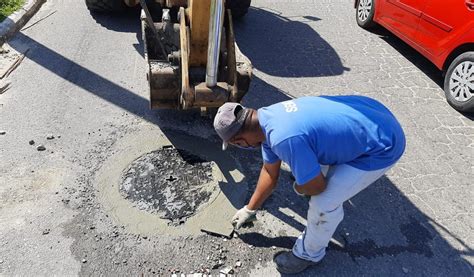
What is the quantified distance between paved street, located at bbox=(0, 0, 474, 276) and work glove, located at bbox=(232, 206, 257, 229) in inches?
4.8

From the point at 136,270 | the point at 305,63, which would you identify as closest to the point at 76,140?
the point at 136,270

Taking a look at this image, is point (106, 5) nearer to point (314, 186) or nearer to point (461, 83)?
point (314, 186)

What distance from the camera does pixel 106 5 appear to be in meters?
6.47

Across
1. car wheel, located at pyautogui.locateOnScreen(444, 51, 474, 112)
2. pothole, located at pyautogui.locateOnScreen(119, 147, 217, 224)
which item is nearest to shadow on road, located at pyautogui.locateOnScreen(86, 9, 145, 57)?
pothole, located at pyautogui.locateOnScreen(119, 147, 217, 224)

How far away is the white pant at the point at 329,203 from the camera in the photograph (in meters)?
2.56

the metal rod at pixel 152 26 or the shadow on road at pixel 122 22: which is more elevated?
the metal rod at pixel 152 26

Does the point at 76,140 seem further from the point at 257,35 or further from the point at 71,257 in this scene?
the point at 257,35

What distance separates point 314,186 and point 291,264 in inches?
→ 35.4

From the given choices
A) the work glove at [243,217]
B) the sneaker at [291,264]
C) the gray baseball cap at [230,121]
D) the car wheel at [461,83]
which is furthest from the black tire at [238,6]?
the sneaker at [291,264]

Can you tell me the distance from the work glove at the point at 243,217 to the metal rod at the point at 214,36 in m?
1.17

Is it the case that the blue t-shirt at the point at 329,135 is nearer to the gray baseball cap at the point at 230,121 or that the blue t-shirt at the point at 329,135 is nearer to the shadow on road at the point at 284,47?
the gray baseball cap at the point at 230,121

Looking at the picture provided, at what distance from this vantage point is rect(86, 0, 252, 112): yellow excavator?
345 centimetres

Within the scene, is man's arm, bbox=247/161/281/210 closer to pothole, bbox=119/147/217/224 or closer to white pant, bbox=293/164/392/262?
white pant, bbox=293/164/392/262

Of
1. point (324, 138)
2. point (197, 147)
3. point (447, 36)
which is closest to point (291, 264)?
point (324, 138)
